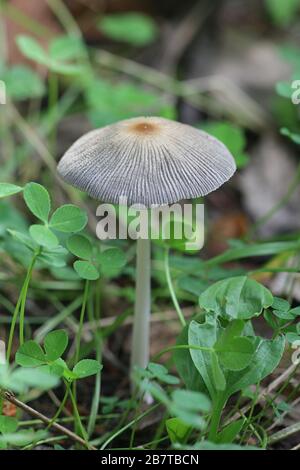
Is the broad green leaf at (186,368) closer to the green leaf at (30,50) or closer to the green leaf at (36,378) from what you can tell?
the green leaf at (36,378)

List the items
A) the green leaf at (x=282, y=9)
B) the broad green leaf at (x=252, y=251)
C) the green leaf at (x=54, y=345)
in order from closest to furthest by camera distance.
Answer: the green leaf at (x=54, y=345) < the broad green leaf at (x=252, y=251) < the green leaf at (x=282, y=9)

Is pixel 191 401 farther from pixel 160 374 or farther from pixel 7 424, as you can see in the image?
pixel 7 424

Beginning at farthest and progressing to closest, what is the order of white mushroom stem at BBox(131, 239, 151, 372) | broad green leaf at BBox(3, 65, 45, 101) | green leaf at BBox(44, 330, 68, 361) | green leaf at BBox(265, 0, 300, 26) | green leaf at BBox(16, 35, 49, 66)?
1. green leaf at BBox(265, 0, 300, 26)
2. broad green leaf at BBox(3, 65, 45, 101)
3. green leaf at BBox(16, 35, 49, 66)
4. white mushroom stem at BBox(131, 239, 151, 372)
5. green leaf at BBox(44, 330, 68, 361)

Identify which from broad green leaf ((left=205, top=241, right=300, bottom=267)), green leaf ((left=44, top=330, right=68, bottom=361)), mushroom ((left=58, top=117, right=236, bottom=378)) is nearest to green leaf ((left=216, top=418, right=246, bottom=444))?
green leaf ((left=44, top=330, right=68, bottom=361))

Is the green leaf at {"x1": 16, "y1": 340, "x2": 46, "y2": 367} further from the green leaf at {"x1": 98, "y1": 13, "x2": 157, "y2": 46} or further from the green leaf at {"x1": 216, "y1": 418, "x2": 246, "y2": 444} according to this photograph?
the green leaf at {"x1": 98, "y1": 13, "x2": 157, "y2": 46}

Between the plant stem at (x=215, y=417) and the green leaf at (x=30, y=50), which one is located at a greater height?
the green leaf at (x=30, y=50)

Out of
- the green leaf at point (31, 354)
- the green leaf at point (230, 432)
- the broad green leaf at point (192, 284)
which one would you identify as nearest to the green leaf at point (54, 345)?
the green leaf at point (31, 354)

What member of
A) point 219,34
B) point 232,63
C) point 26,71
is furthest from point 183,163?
point 219,34
